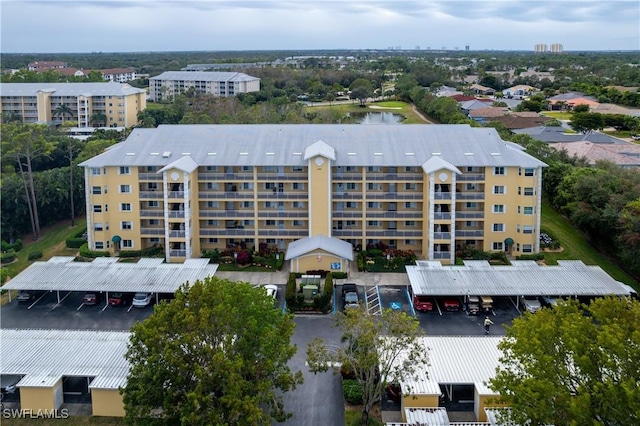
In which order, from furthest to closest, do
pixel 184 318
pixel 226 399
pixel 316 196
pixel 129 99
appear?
pixel 129 99, pixel 316 196, pixel 184 318, pixel 226 399

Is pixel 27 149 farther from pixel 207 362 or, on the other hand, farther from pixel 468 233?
pixel 207 362

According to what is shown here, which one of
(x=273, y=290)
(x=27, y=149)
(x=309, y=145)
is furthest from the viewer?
(x=27, y=149)

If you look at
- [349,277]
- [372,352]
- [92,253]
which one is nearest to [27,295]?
[92,253]

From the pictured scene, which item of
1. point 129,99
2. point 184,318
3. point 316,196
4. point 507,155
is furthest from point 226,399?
point 129,99

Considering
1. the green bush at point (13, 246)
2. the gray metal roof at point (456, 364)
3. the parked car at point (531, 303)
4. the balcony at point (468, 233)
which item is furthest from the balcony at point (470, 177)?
the green bush at point (13, 246)

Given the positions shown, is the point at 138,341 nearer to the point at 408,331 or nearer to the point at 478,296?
the point at 408,331

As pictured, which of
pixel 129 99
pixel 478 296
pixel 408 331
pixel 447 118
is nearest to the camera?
pixel 408 331

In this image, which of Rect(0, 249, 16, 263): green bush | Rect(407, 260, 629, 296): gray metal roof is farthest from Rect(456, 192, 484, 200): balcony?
Rect(0, 249, 16, 263): green bush
